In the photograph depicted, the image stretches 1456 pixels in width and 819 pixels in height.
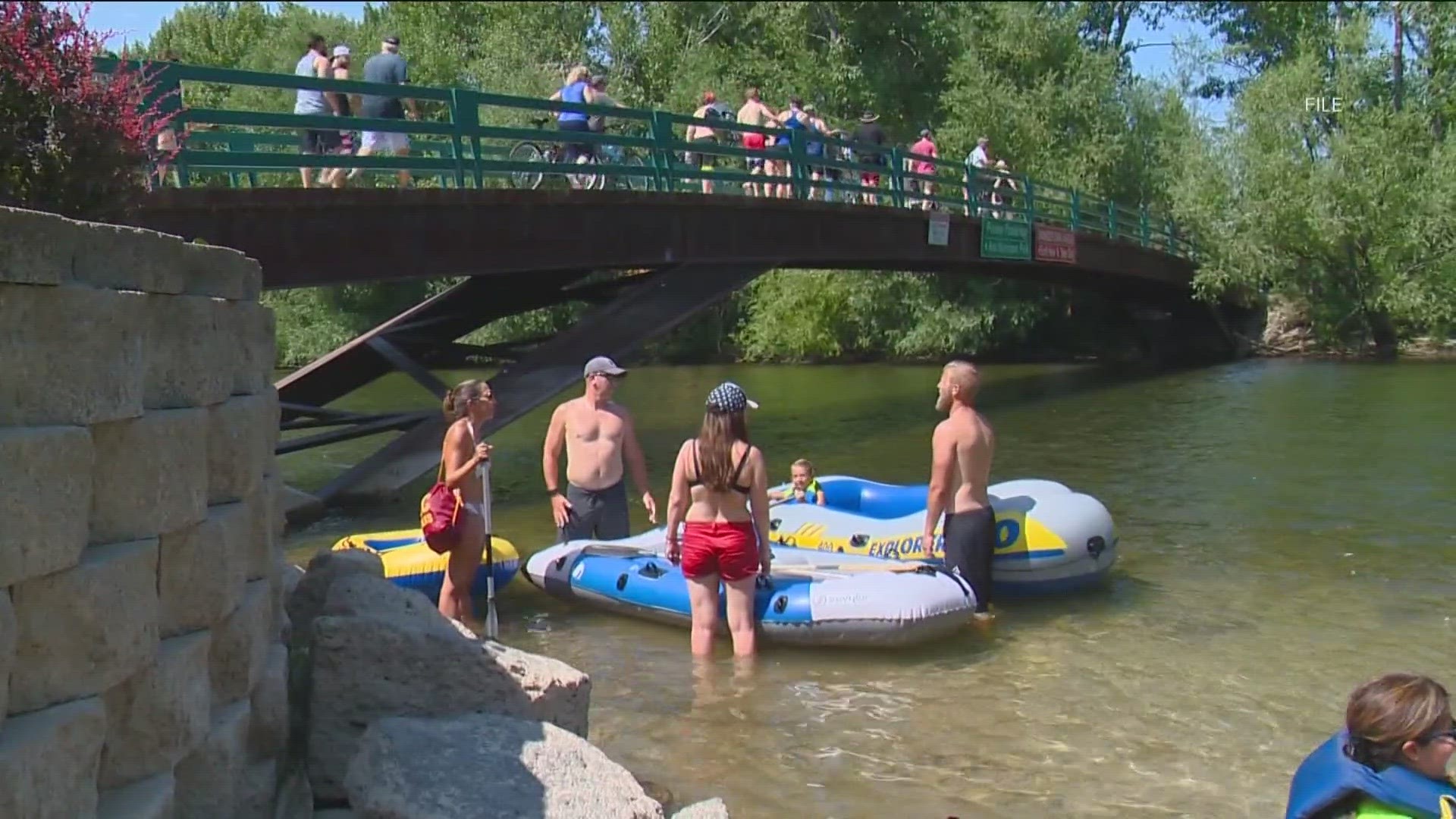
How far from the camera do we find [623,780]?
4.73 m

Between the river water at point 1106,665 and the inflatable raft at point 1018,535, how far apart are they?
0.76 feet

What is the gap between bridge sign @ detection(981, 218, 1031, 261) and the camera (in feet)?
75.7

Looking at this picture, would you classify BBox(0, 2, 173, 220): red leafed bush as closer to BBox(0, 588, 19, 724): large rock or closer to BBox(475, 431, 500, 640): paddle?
BBox(0, 588, 19, 724): large rock

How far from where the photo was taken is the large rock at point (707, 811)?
4652mm

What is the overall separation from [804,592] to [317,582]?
2962mm

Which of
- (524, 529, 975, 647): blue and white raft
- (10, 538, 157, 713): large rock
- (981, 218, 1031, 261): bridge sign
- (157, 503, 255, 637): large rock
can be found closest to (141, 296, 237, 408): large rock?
(157, 503, 255, 637): large rock

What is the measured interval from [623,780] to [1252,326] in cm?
3474

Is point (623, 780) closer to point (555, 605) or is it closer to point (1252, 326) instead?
point (555, 605)

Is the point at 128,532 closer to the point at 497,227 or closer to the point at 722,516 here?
the point at 722,516

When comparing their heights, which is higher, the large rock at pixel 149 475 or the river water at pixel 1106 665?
the large rock at pixel 149 475

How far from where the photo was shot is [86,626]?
347cm

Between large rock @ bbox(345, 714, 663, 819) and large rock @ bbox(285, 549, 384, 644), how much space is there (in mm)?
1301

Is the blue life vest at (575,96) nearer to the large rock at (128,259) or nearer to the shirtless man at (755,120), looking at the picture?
the shirtless man at (755,120)

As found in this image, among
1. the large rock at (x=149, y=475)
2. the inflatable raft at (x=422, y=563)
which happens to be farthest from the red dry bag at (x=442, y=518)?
the large rock at (x=149, y=475)
